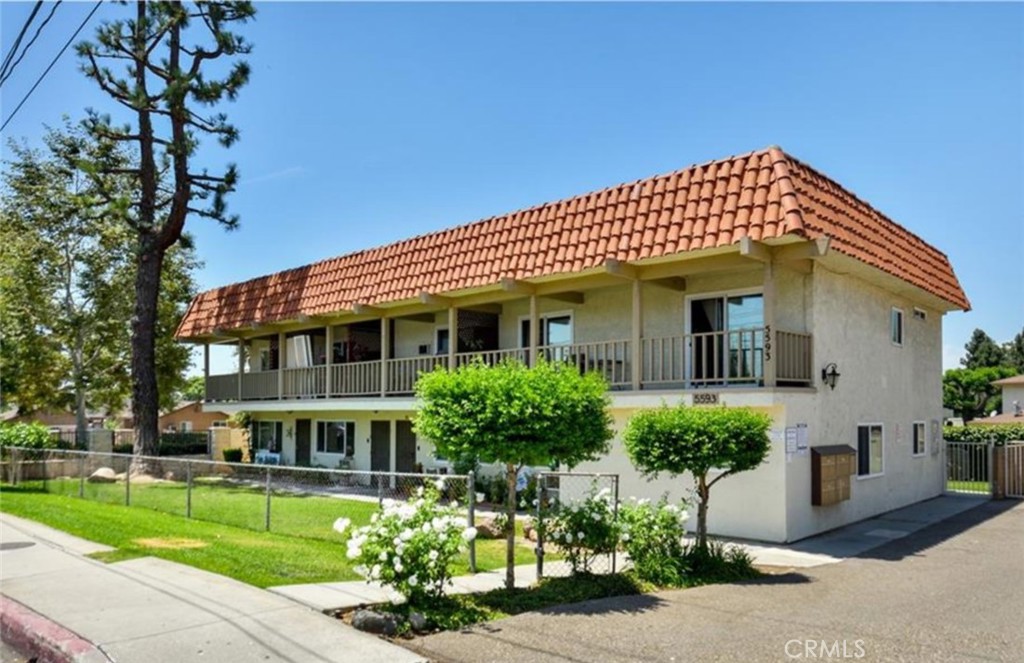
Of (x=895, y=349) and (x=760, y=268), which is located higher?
(x=760, y=268)

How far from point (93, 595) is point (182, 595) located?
100 centimetres

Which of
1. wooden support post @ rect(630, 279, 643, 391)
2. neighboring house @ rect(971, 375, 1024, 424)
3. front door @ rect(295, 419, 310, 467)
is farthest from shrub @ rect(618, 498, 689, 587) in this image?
neighboring house @ rect(971, 375, 1024, 424)

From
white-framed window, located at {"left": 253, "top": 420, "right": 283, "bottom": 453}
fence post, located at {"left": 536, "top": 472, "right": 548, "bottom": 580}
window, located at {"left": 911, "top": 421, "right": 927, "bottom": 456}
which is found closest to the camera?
fence post, located at {"left": 536, "top": 472, "right": 548, "bottom": 580}

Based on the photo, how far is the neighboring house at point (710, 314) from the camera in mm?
13391

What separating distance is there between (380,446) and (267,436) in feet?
24.3

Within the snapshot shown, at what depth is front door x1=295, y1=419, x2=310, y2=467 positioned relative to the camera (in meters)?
25.9

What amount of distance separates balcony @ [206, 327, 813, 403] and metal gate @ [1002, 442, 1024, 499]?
9207mm

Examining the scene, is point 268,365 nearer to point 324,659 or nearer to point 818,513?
point 818,513

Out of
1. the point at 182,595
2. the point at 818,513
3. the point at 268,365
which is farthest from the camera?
the point at 268,365

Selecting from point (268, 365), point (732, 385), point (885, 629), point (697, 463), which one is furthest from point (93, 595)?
point (268, 365)

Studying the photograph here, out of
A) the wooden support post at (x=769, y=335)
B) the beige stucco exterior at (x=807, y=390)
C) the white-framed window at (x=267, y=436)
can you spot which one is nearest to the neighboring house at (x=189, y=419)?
the white-framed window at (x=267, y=436)

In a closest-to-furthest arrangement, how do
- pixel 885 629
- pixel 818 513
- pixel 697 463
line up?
pixel 885 629 → pixel 697 463 → pixel 818 513

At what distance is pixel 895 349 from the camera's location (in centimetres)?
1780

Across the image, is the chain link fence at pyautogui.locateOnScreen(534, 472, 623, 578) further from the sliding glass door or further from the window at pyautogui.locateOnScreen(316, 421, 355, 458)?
the window at pyautogui.locateOnScreen(316, 421, 355, 458)
